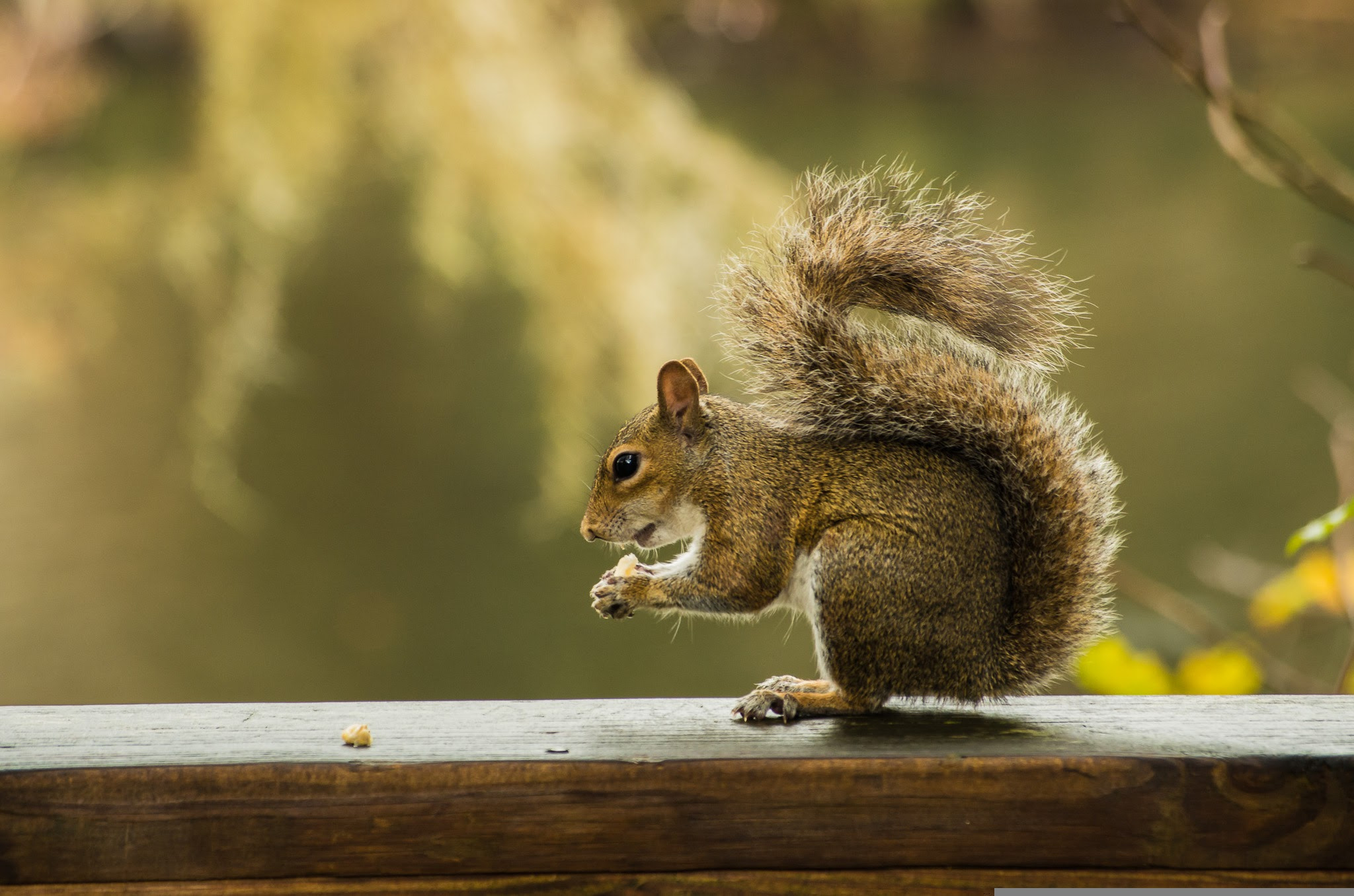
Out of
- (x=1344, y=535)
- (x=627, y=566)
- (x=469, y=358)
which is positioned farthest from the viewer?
(x=469, y=358)

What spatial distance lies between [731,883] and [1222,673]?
101 centimetres

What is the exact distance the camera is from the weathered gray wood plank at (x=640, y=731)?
819 millimetres

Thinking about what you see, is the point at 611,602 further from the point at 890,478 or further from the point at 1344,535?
the point at 1344,535

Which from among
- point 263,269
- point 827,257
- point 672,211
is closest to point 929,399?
point 827,257

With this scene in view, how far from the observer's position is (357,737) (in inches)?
33.3

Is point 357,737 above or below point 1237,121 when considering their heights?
below

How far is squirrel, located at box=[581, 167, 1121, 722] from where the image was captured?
3.13ft

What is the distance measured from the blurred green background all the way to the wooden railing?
4.40ft

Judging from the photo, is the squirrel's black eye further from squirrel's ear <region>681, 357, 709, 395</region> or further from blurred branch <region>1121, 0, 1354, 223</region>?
blurred branch <region>1121, 0, 1354, 223</region>

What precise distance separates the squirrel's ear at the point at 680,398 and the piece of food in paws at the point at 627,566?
4.6 inches

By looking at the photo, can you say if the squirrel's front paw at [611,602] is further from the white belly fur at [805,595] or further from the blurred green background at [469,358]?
the blurred green background at [469,358]

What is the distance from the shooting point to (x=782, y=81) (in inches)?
132

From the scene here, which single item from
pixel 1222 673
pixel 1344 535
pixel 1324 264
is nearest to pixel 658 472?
pixel 1324 264

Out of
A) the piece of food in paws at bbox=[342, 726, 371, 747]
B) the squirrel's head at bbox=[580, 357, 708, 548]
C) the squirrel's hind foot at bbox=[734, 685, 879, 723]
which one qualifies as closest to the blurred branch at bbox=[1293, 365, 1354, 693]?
the squirrel's hind foot at bbox=[734, 685, 879, 723]
